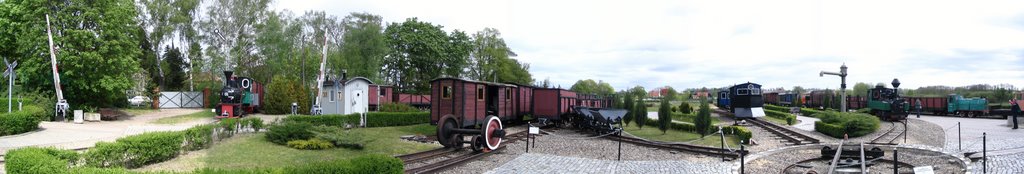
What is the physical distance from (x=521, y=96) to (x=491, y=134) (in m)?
9.25

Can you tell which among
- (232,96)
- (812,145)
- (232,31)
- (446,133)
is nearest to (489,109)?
(446,133)

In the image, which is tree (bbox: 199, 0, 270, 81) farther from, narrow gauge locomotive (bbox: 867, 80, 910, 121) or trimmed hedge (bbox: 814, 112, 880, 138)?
narrow gauge locomotive (bbox: 867, 80, 910, 121)

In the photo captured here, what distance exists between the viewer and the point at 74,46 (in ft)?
75.9

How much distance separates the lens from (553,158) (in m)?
13.7

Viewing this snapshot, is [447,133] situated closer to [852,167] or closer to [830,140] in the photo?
[852,167]

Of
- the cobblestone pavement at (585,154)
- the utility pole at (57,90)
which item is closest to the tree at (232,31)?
the utility pole at (57,90)

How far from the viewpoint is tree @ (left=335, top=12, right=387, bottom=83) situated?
39.8 metres

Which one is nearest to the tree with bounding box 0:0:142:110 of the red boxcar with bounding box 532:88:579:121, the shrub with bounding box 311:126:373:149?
the shrub with bounding box 311:126:373:149

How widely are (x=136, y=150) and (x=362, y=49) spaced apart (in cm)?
3098

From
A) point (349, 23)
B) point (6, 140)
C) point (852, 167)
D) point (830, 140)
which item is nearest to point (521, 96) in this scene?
point (830, 140)

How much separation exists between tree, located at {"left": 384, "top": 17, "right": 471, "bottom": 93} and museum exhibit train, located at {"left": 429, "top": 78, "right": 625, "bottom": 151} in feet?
69.9

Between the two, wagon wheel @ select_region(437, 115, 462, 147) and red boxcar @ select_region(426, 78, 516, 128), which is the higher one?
red boxcar @ select_region(426, 78, 516, 128)

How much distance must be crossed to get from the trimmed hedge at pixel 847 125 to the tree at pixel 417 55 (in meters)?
32.5

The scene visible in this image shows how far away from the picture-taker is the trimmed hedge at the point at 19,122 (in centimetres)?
1533
